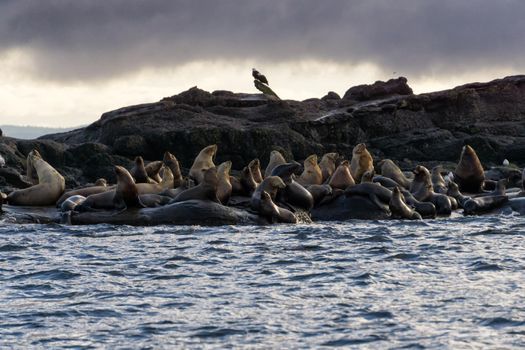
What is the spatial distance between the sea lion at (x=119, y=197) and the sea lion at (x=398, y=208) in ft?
17.2

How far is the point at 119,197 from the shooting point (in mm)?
21750

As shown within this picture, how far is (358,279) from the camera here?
1515 cm

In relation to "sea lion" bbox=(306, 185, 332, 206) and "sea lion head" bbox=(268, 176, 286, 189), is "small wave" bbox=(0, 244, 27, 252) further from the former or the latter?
"sea lion" bbox=(306, 185, 332, 206)

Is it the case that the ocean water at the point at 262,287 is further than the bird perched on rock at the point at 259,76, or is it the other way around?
the bird perched on rock at the point at 259,76

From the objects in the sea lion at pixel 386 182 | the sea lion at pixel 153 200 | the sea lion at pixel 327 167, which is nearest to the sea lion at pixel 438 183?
the sea lion at pixel 386 182

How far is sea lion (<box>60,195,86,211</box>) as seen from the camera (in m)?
22.6

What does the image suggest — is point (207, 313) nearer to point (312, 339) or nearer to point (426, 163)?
point (312, 339)

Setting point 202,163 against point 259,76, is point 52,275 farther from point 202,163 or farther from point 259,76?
point 259,76

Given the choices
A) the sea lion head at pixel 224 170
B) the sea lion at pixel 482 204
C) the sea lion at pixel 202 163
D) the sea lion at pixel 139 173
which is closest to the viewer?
the sea lion head at pixel 224 170

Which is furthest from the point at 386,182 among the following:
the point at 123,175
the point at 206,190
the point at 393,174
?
the point at 123,175

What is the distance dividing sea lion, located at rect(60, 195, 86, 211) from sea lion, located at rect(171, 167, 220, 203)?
215 cm

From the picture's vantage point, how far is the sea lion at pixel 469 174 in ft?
90.9

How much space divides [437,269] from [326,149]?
26842mm

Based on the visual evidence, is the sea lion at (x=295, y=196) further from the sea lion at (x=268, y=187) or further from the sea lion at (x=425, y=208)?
the sea lion at (x=425, y=208)
